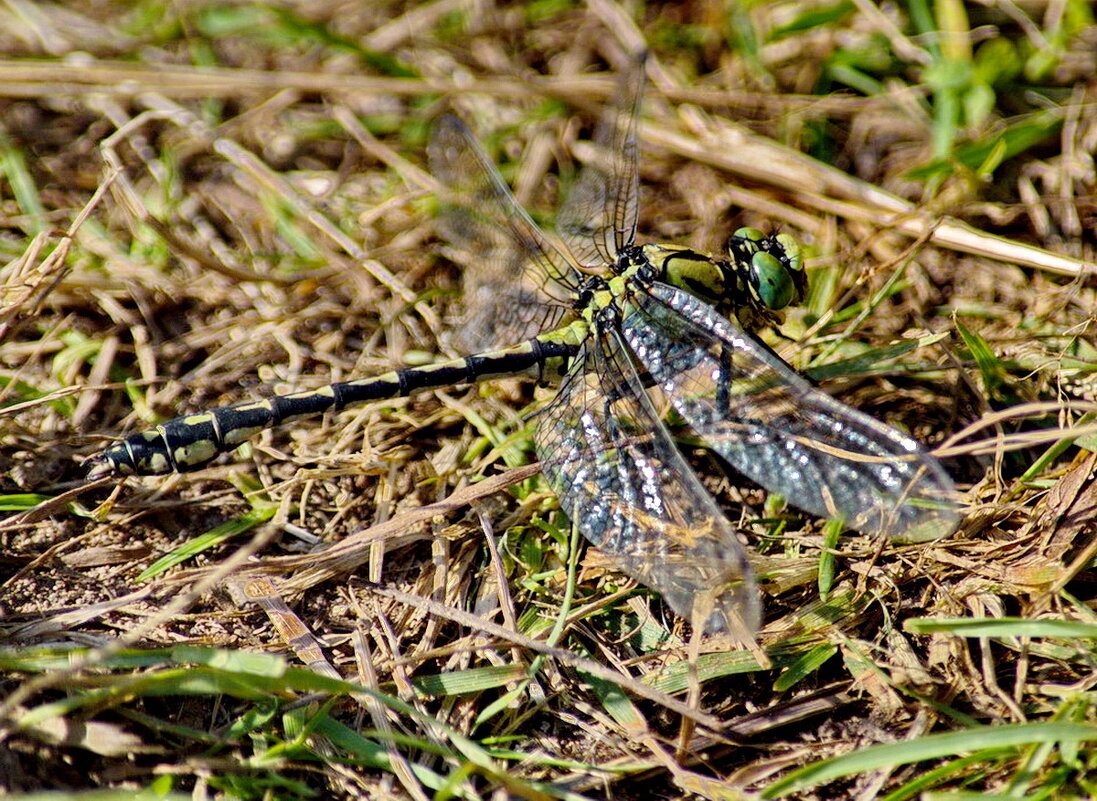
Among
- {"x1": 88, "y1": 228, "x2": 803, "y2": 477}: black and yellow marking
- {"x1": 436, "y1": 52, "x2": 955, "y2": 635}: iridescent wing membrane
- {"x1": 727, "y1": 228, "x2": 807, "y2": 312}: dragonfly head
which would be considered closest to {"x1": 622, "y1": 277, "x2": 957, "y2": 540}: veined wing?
{"x1": 436, "y1": 52, "x2": 955, "y2": 635}: iridescent wing membrane

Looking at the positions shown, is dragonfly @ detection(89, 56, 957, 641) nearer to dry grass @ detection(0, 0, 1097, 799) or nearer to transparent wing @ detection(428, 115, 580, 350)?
transparent wing @ detection(428, 115, 580, 350)

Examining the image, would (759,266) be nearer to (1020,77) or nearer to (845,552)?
(845,552)

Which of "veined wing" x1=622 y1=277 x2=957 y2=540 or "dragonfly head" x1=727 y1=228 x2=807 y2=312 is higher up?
"dragonfly head" x1=727 y1=228 x2=807 y2=312

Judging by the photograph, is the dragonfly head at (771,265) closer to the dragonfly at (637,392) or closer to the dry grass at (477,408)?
the dragonfly at (637,392)

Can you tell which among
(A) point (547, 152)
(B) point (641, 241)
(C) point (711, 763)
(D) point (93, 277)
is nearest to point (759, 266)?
(B) point (641, 241)

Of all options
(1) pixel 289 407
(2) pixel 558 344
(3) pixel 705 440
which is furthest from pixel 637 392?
(1) pixel 289 407

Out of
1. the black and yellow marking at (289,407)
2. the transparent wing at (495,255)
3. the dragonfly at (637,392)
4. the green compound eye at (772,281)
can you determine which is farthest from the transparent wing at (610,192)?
the green compound eye at (772,281)

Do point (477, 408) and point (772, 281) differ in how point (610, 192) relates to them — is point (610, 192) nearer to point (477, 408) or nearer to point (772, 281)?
point (772, 281)
